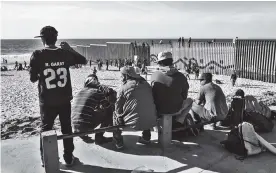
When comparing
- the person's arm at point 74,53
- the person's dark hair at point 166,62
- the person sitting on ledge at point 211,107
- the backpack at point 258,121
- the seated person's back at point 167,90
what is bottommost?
the backpack at point 258,121

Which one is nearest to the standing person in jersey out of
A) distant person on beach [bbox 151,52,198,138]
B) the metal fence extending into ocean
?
distant person on beach [bbox 151,52,198,138]

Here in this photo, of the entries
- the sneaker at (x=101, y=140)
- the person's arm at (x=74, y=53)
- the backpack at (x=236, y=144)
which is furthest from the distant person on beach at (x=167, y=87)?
the person's arm at (x=74, y=53)

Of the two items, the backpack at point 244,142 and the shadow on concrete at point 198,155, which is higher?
Answer: the backpack at point 244,142

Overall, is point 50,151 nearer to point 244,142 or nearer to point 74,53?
point 74,53

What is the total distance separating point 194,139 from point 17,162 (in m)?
2.63

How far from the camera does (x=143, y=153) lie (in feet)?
12.1

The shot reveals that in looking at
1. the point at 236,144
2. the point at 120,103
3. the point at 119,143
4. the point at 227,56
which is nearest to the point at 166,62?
the point at 120,103

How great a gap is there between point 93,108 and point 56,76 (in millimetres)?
898

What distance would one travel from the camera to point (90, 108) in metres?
3.77

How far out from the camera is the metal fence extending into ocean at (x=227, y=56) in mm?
13531

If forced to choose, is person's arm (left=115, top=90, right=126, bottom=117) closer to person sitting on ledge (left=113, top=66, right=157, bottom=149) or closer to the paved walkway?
person sitting on ledge (left=113, top=66, right=157, bottom=149)

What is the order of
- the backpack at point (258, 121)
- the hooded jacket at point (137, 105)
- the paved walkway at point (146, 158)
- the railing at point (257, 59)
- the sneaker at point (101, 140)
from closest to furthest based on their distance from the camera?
the paved walkway at point (146, 158) < the hooded jacket at point (137, 105) < the sneaker at point (101, 140) < the backpack at point (258, 121) < the railing at point (257, 59)

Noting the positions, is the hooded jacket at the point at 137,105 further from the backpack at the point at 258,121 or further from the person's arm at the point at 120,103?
the backpack at the point at 258,121

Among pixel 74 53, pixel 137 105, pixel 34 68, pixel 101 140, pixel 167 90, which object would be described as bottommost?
pixel 101 140
